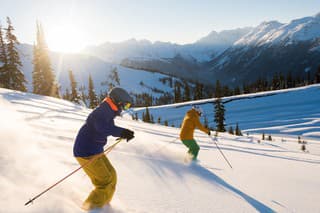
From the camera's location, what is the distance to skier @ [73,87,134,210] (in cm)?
373

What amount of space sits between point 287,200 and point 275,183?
1.07m

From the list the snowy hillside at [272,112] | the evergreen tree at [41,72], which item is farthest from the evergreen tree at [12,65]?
the snowy hillside at [272,112]

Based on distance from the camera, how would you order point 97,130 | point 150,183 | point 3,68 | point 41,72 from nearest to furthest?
point 97,130, point 150,183, point 3,68, point 41,72

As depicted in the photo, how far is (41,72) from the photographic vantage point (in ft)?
131

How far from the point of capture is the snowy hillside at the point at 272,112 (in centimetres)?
5162

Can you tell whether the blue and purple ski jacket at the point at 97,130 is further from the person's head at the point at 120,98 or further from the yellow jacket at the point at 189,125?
the yellow jacket at the point at 189,125

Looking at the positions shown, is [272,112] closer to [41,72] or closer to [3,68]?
[41,72]

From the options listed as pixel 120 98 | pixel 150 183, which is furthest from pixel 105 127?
pixel 150 183

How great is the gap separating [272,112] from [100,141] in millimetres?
68631

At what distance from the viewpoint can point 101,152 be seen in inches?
157

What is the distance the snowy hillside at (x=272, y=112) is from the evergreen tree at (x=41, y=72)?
38665mm

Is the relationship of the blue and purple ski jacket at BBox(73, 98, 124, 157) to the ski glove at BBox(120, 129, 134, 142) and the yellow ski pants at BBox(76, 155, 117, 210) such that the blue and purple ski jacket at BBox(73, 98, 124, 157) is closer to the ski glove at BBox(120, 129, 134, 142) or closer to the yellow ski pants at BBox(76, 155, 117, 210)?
the ski glove at BBox(120, 129, 134, 142)

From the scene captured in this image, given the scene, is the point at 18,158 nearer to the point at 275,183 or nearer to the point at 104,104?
the point at 104,104

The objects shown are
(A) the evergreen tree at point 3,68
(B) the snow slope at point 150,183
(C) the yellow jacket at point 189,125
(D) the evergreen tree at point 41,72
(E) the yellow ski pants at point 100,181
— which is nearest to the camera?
(E) the yellow ski pants at point 100,181
